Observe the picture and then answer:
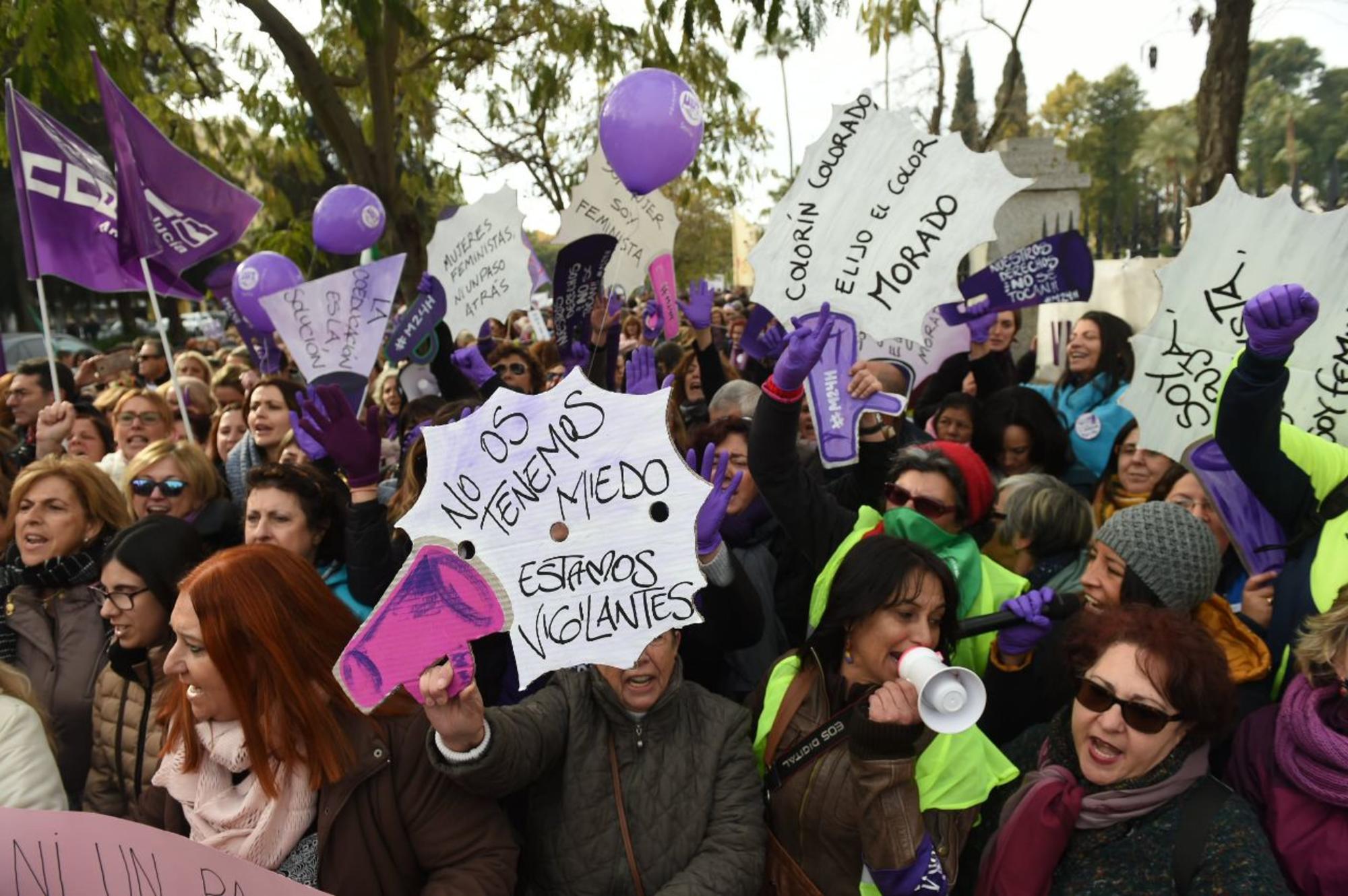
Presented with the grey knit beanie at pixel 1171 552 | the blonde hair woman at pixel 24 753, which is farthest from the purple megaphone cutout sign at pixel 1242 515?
the blonde hair woman at pixel 24 753

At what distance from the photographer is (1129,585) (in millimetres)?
2516

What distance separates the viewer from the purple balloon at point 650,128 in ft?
15.5

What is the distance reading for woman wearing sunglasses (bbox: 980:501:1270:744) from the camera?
2.45 metres

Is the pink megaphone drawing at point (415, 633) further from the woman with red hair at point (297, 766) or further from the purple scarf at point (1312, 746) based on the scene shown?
the purple scarf at point (1312, 746)

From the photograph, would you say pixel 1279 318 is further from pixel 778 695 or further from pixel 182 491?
pixel 182 491

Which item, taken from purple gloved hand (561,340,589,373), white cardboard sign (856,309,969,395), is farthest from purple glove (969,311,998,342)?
purple gloved hand (561,340,589,373)

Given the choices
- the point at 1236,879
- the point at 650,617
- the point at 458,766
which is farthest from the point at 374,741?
the point at 1236,879

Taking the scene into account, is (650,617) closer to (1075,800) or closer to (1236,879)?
(1075,800)

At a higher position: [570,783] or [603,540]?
[603,540]

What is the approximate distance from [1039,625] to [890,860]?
0.75m

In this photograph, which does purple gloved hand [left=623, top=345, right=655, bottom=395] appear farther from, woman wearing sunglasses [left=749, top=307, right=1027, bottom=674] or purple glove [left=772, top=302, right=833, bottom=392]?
purple glove [left=772, top=302, right=833, bottom=392]

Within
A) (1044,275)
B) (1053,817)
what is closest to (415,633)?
(1053,817)

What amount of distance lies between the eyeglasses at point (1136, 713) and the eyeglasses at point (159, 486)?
10.3ft

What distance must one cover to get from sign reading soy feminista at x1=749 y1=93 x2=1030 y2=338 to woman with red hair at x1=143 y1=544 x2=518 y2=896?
1805 millimetres
